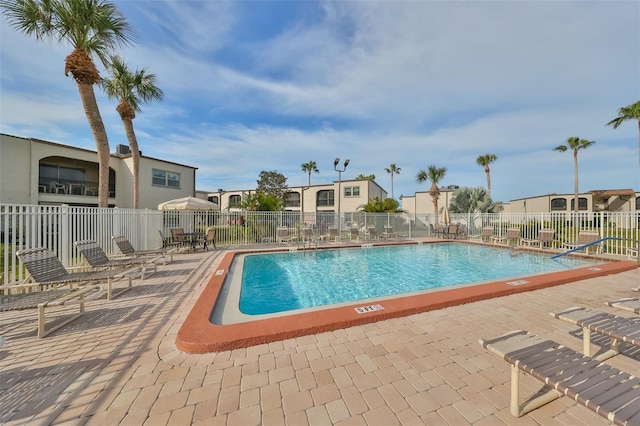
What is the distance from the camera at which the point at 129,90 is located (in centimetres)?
1309

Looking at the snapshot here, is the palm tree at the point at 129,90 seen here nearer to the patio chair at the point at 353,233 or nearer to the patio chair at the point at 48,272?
the patio chair at the point at 48,272

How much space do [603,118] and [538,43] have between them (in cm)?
1909

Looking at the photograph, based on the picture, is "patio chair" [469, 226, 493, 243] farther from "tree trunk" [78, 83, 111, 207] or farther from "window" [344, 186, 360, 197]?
"tree trunk" [78, 83, 111, 207]

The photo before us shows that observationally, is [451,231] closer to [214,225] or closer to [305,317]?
[214,225]

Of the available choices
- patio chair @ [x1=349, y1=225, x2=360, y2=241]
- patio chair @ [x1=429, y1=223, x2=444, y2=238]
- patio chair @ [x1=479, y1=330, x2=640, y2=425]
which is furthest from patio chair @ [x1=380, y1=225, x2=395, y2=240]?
patio chair @ [x1=479, y1=330, x2=640, y2=425]

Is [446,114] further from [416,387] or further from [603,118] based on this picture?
[416,387]

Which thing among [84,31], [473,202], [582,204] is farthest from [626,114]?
[84,31]

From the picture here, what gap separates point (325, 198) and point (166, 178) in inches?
718

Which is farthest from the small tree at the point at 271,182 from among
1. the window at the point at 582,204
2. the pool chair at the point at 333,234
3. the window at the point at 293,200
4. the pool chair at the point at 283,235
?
the window at the point at 582,204

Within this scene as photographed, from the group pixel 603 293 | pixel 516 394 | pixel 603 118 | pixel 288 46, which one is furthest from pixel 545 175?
pixel 516 394

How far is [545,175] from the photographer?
22078 mm

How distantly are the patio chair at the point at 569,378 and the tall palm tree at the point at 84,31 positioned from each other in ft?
38.5

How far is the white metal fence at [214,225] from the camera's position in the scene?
16.8 ft

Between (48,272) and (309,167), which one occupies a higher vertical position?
(309,167)
